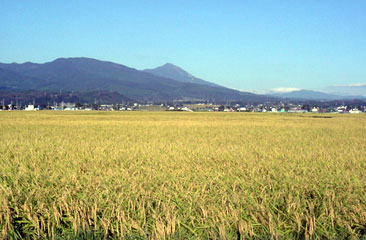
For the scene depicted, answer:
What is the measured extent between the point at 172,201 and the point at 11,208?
213cm

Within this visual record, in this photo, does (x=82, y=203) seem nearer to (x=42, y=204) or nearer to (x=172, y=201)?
(x=42, y=204)

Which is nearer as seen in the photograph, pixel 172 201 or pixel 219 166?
pixel 172 201

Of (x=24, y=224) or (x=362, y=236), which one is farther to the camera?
(x=24, y=224)

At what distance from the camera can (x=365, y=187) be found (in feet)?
22.7

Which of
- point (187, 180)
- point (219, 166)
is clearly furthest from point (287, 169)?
point (187, 180)

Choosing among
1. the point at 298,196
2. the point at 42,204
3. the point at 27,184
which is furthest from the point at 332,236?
the point at 27,184

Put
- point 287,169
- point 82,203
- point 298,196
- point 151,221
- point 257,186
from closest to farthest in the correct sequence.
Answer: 1. point 151,221
2. point 82,203
3. point 298,196
4. point 257,186
5. point 287,169

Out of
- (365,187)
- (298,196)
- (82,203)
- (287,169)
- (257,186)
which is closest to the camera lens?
(82,203)

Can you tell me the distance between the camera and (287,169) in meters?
8.81

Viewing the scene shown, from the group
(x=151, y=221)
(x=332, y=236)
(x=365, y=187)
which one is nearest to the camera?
(x=332, y=236)

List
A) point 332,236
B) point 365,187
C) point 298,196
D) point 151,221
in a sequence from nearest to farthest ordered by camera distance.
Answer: point 332,236 < point 151,221 < point 298,196 < point 365,187

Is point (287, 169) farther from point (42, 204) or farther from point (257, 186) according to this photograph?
point (42, 204)

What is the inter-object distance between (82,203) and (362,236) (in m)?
3.40

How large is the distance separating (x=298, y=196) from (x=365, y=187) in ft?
6.06
